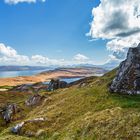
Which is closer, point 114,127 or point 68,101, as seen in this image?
point 114,127

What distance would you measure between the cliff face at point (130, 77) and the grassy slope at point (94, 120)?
160cm

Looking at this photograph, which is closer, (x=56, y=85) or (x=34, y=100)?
(x=34, y=100)

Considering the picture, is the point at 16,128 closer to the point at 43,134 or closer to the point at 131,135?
the point at 43,134

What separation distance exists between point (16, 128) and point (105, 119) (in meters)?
15.1

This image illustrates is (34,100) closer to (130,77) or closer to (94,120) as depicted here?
(130,77)

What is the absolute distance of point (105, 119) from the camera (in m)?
33.3

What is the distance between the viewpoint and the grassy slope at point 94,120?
30047mm

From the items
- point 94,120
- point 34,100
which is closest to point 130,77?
point 94,120

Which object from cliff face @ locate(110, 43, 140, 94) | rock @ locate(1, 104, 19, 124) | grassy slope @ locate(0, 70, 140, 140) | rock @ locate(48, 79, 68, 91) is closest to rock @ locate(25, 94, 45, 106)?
rock @ locate(1, 104, 19, 124)

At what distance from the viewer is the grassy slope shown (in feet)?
98.6

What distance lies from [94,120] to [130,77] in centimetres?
1440

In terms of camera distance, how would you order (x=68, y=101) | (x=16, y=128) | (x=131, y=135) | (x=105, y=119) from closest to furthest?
1. (x=131, y=135)
2. (x=105, y=119)
3. (x=16, y=128)
4. (x=68, y=101)

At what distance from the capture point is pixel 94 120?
33.9 metres

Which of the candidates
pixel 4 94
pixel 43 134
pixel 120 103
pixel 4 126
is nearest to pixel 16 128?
pixel 43 134
